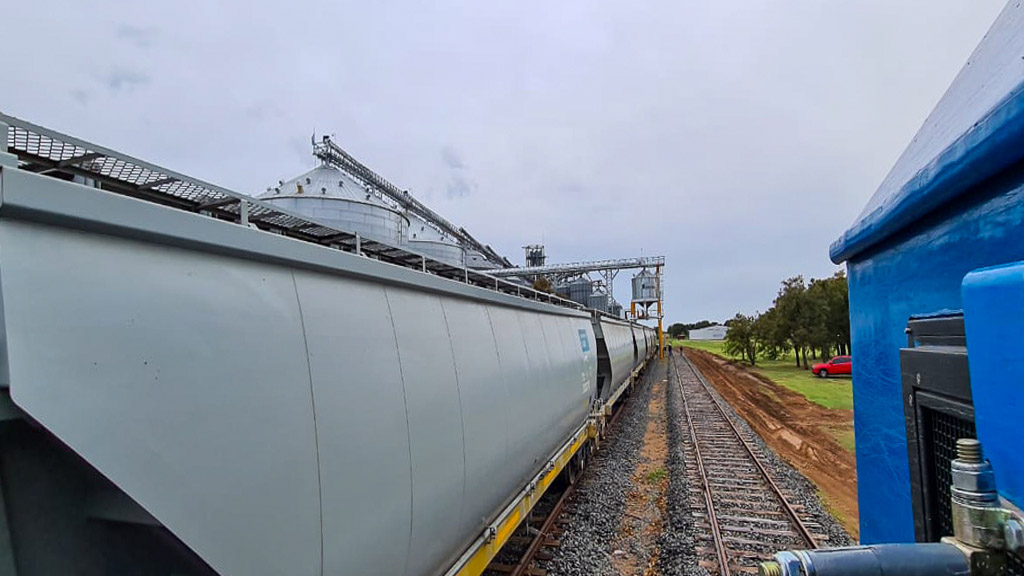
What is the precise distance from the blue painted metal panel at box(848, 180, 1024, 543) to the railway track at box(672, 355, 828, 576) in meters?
4.57

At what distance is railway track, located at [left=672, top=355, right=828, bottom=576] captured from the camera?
6.48 metres

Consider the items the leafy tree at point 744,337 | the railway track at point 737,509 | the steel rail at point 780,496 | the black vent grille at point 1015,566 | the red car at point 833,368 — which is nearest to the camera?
the black vent grille at point 1015,566

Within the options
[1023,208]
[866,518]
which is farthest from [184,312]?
[866,518]

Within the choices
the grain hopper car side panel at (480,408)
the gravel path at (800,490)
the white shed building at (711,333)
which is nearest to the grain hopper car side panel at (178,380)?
the grain hopper car side panel at (480,408)

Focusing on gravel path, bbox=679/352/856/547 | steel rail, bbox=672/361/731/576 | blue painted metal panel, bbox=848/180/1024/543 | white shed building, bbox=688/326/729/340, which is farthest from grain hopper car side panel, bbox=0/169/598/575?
white shed building, bbox=688/326/729/340

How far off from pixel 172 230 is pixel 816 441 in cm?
1596

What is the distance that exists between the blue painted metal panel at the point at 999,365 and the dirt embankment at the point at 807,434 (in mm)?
7918

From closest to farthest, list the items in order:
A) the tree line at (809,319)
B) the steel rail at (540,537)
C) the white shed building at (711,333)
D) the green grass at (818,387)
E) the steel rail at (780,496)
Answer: the steel rail at (540,537)
the steel rail at (780,496)
the green grass at (818,387)
the tree line at (809,319)
the white shed building at (711,333)

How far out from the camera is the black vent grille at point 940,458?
1.52 metres

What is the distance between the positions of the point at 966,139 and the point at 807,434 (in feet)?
51.6

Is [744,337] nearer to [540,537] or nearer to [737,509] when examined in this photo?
[737,509]

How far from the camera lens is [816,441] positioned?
43.5ft

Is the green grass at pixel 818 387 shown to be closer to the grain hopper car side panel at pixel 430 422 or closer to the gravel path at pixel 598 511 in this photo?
the gravel path at pixel 598 511

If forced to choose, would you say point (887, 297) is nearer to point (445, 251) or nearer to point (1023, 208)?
point (1023, 208)
